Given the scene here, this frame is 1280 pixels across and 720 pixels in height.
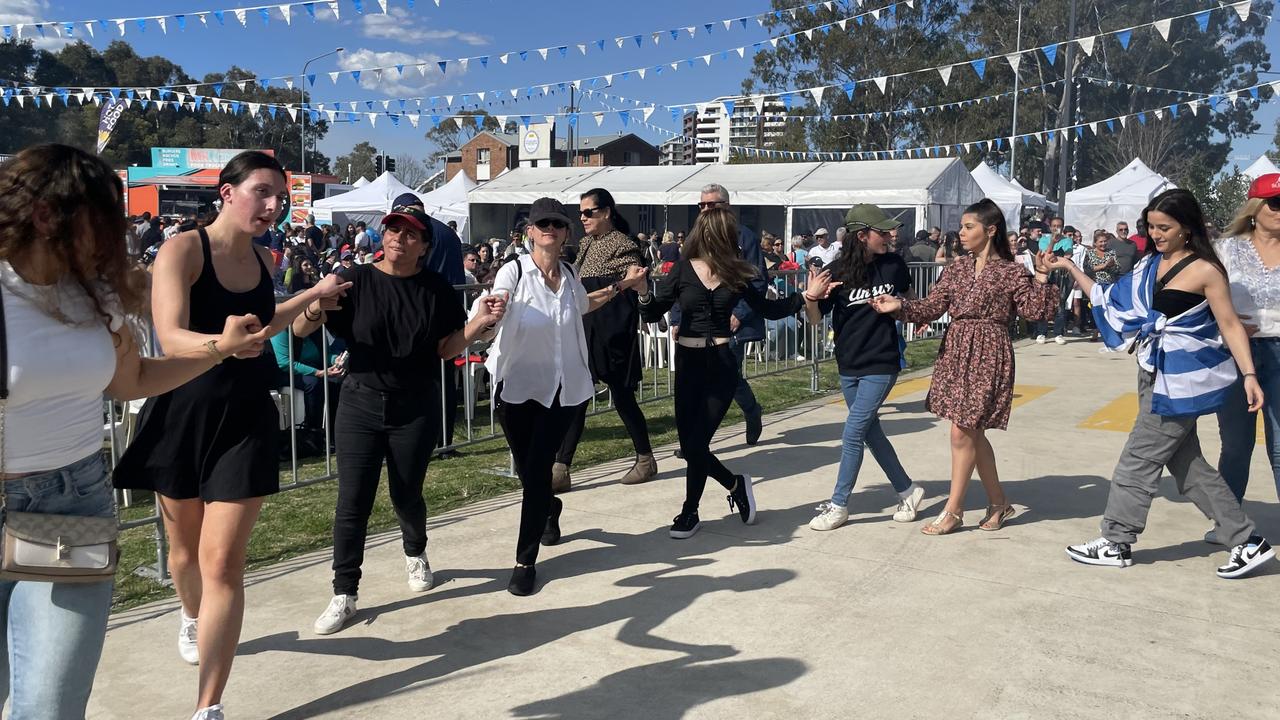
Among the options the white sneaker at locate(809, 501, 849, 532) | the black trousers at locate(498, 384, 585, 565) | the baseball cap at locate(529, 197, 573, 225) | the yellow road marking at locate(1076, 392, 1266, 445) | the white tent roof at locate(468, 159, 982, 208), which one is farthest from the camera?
the white tent roof at locate(468, 159, 982, 208)

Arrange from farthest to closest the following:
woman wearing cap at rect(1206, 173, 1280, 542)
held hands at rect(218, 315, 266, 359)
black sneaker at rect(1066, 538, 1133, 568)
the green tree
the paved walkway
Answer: the green tree → black sneaker at rect(1066, 538, 1133, 568) → woman wearing cap at rect(1206, 173, 1280, 542) → the paved walkway → held hands at rect(218, 315, 266, 359)

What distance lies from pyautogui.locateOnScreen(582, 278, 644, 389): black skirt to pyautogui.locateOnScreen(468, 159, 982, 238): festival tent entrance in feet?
50.5

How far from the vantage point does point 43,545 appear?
86.7 inches

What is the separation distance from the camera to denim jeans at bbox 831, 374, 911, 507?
5.52m

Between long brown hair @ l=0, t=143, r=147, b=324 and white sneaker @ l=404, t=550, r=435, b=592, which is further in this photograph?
white sneaker @ l=404, t=550, r=435, b=592

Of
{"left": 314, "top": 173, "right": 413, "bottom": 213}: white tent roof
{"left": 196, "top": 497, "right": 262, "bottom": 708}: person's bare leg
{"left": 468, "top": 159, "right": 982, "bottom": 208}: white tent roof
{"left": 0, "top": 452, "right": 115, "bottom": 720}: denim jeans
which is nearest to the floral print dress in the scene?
{"left": 196, "top": 497, "right": 262, "bottom": 708}: person's bare leg

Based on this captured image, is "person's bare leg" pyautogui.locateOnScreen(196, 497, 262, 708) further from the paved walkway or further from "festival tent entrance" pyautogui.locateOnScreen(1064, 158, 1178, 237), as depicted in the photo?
"festival tent entrance" pyautogui.locateOnScreen(1064, 158, 1178, 237)

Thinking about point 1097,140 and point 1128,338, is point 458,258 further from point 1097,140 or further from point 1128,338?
point 1097,140

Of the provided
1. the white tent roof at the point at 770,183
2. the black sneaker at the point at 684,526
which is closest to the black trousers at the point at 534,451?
the black sneaker at the point at 684,526

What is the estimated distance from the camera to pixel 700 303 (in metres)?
5.35

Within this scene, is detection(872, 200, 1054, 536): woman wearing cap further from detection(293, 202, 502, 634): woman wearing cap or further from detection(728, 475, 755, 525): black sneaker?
detection(293, 202, 502, 634): woman wearing cap

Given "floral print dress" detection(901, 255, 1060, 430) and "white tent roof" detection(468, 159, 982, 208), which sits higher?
"white tent roof" detection(468, 159, 982, 208)

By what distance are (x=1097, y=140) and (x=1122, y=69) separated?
5767 mm

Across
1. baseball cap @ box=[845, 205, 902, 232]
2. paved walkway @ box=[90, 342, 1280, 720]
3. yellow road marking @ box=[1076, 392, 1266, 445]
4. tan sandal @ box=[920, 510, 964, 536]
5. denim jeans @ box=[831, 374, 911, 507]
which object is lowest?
paved walkway @ box=[90, 342, 1280, 720]
